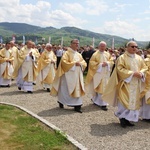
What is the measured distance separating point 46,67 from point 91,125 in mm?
6844

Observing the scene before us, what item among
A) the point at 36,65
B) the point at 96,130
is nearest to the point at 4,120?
the point at 96,130

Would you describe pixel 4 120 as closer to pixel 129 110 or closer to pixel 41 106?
pixel 41 106

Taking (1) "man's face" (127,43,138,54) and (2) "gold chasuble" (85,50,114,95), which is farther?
(2) "gold chasuble" (85,50,114,95)

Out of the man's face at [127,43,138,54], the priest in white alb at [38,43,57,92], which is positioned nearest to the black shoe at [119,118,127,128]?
the man's face at [127,43,138,54]

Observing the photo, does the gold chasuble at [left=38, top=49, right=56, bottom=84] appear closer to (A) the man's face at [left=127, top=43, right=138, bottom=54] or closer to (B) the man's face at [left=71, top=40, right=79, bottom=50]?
(B) the man's face at [left=71, top=40, right=79, bottom=50]

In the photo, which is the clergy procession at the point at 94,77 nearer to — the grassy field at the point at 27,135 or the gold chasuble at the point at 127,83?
the gold chasuble at the point at 127,83

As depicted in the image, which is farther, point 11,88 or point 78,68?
point 11,88

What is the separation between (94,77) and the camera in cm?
1142

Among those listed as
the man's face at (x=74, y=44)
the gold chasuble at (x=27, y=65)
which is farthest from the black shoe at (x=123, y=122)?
the gold chasuble at (x=27, y=65)

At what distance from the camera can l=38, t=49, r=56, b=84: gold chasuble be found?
14.8 meters

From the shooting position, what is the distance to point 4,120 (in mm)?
8422

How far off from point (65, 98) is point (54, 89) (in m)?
0.54

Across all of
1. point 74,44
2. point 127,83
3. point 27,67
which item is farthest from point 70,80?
point 27,67

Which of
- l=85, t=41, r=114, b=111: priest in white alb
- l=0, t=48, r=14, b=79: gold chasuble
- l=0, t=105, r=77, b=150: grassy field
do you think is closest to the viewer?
l=0, t=105, r=77, b=150: grassy field
